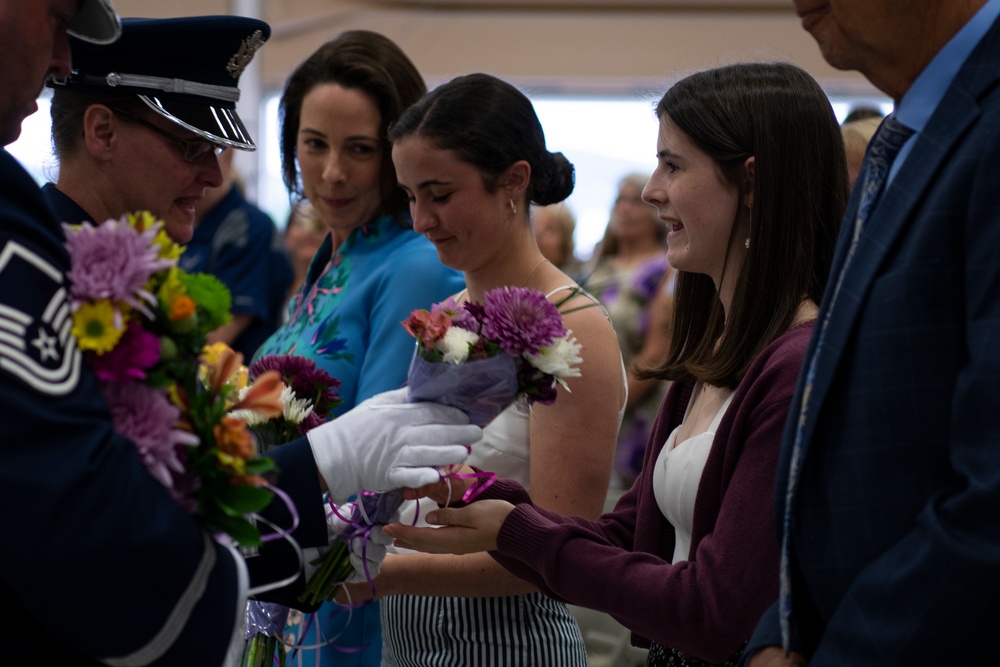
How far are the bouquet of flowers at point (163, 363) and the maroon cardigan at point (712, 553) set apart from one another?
1.84 ft

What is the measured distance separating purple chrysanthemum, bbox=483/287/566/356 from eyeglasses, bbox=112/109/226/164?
1.76 ft

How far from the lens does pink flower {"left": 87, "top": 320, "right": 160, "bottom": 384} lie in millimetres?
1127

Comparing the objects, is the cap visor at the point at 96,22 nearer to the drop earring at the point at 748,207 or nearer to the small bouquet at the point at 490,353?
the small bouquet at the point at 490,353

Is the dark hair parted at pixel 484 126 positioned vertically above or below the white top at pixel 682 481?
above

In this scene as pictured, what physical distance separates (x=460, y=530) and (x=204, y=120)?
754 millimetres

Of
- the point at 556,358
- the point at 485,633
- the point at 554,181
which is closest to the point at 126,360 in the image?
the point at 556,358

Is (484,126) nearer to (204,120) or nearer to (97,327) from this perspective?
(204,120)

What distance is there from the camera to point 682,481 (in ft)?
5.44

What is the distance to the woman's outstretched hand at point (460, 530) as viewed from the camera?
5.58ft

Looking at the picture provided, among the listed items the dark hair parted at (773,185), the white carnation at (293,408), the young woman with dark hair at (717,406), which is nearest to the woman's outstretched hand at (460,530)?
the young woman with dark hair at (717,406)

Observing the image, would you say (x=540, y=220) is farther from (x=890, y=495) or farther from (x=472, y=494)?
(x=890, y=495)

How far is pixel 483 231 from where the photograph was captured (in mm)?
2117

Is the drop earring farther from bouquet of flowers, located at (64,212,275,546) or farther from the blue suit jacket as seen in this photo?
bouquet of flowers, located at (64,212,275,546)

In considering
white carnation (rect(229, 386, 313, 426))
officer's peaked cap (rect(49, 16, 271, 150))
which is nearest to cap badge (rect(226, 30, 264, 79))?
officer's peaked cap (rect(49, 16, 271, 150))
